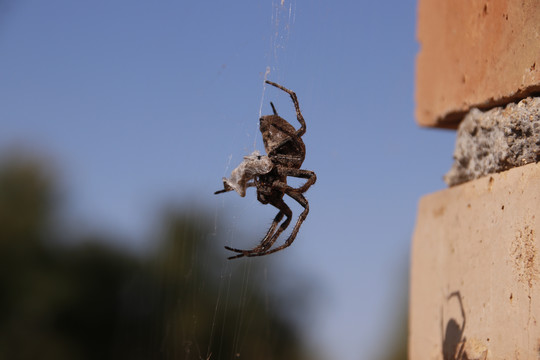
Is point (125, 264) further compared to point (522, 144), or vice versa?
point (125, 264)

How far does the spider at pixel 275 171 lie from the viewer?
8.46ft

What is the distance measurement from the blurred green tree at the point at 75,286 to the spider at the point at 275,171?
3.16 meters

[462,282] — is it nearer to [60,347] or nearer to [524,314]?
[524,314]

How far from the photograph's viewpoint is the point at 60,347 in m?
9.28

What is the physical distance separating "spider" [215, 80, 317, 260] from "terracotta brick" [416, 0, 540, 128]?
62 cm

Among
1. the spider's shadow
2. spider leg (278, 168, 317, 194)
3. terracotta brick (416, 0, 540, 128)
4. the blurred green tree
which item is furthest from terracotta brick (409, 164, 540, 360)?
the blurred green tree

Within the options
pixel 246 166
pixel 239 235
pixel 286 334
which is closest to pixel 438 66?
pixel 246 166

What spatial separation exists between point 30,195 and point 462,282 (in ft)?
34.8

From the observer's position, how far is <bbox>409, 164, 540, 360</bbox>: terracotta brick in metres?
1.61

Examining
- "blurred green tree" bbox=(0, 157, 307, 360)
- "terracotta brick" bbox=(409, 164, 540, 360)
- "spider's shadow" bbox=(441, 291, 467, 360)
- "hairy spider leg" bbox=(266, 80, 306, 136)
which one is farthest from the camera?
"blurred green tree" bbox=(0, 157, 307, 360)

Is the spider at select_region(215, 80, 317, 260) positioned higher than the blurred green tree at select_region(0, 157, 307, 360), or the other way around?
the spider at select_region(215, 80, 317, 260)

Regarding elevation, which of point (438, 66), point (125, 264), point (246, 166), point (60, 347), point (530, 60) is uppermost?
point (438, 66)

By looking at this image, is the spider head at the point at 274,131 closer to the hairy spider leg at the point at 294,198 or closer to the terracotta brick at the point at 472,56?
the hairy spider leg at the point at 294,198

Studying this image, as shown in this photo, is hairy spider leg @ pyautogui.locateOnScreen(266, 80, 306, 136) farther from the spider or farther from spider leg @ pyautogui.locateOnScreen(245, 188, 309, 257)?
Result: spider leg @ pyautogui.locateOnScreen(245, 188, 309, 257)
